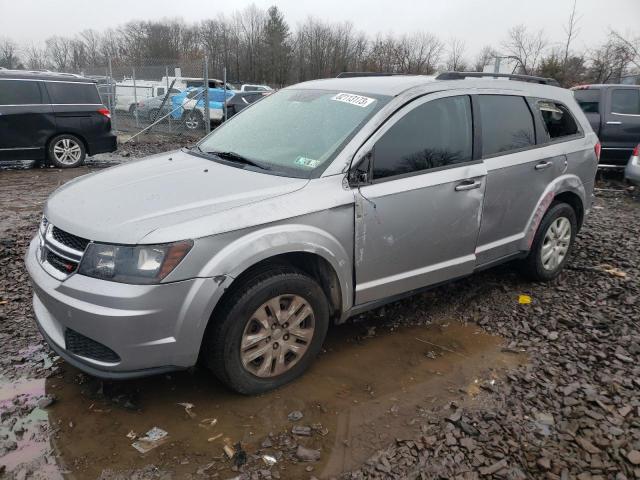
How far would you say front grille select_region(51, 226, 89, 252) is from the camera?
2.58m

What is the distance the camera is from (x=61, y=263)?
2689 millimetres

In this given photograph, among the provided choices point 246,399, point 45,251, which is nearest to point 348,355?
point 246,399

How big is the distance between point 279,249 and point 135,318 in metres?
0.81

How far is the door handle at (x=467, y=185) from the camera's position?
354 cm

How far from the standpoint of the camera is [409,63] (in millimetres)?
43969

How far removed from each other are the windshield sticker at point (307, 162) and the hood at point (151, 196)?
156 mm

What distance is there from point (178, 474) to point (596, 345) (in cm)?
296

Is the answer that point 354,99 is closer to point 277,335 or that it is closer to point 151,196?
point 151,196

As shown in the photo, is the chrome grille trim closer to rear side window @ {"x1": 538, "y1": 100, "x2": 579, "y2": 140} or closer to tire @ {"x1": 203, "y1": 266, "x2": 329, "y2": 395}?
tire @ {"x1": 203, "y1": 266, "x2": 329, "y2": 395}

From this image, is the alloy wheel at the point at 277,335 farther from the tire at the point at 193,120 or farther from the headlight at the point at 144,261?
the tire at the point at 193,120

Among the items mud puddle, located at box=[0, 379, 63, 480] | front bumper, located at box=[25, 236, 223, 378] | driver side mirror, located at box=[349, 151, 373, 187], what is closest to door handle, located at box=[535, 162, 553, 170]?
driver side mirror, located at box=[349, 151, 373, 187]

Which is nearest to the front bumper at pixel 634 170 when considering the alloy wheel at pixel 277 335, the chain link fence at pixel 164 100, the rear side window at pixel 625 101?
the rear side window at pixel 625 101

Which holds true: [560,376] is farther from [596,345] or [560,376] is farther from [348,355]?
[348,355]

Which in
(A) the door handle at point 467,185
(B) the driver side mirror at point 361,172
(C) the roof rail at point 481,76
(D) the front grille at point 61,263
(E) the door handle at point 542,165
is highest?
(C) the roof rail at point 481,76
